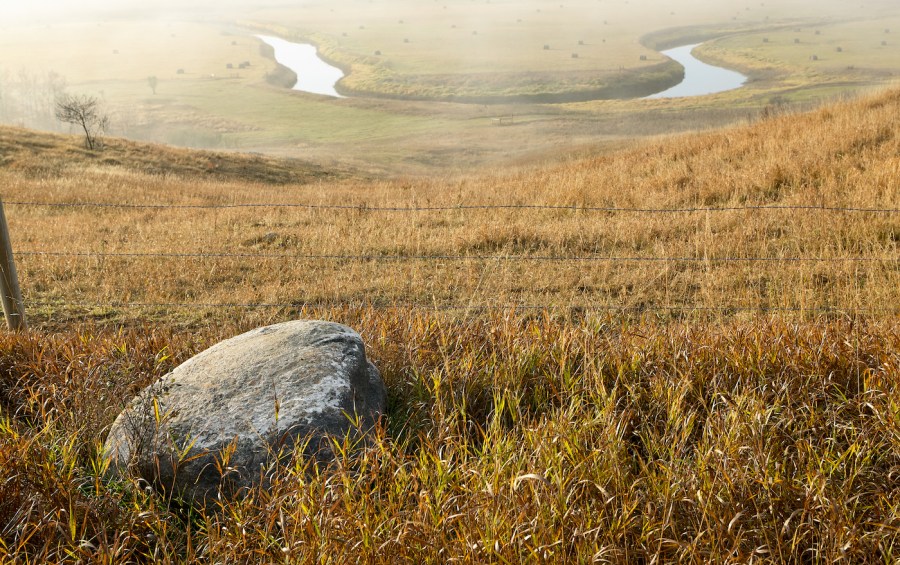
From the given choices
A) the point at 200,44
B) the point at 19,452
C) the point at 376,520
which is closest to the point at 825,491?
the point at 376,520

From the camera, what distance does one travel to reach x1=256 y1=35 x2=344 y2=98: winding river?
358 feet

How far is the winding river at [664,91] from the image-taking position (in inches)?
3561

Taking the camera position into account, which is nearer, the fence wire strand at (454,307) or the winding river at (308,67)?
the fence wire strand at (454,307)

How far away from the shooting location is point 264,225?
1354 cm

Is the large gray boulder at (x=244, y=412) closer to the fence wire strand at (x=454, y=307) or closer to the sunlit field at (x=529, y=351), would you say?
the sunlit field at (x=529, y=351)

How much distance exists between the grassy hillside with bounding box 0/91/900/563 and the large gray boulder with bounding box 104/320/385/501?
177 mm

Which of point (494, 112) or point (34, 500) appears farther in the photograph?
point (494, 112)

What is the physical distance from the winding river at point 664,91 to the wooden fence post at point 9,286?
83.2 meters

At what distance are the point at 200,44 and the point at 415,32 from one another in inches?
1880

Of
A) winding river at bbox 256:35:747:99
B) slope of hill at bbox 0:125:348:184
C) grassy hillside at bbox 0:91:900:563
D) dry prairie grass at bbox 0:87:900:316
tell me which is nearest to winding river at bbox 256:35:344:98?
winding river at bbox 256:35:747:99

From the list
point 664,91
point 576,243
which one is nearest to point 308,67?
point 664,91

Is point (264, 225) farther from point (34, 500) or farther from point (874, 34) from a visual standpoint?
point (874, 34)

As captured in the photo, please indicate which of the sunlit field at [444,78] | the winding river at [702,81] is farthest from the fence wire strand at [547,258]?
the winding river at [702,81]

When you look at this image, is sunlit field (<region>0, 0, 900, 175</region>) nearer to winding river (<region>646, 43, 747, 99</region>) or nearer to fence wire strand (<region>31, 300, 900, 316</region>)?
winding river (<region>646, 43, 747, 99</region>)
